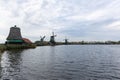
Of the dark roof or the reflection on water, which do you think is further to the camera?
the dark roof

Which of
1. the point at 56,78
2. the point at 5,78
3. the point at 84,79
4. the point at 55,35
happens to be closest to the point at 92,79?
the point at 84,79

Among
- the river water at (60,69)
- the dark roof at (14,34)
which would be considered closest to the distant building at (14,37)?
the dark roof at (14,34)

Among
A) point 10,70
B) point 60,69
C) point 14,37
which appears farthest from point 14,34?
point 60,69

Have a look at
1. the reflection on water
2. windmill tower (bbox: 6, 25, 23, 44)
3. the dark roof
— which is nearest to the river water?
the reflection on water

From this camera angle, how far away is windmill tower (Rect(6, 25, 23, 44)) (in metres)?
90.6

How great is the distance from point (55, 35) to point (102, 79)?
465ft

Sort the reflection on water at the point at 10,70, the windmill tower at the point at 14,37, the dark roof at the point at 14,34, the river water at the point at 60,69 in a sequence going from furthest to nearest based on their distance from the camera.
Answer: the dark roof at the point at 14,34, the windmill tower at the point at 14,37, the river water at the point at 60,69, the reflection on water at the point at 10,70

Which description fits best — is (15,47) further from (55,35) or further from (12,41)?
(55,35)

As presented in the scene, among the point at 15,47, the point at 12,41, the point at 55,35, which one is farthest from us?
the point at 55,35

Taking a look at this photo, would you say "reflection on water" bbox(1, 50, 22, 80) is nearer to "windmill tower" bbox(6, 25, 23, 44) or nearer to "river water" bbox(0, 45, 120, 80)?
"river water" bbox(0, 45, 120, 80)

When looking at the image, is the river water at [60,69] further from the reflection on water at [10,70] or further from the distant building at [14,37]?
the distant building at [14,37]

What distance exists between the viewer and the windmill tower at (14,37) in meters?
90.6

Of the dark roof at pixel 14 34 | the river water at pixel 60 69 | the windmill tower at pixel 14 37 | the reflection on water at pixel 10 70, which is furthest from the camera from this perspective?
the dark roof at pixel 14 34

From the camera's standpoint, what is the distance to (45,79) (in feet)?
62.8
